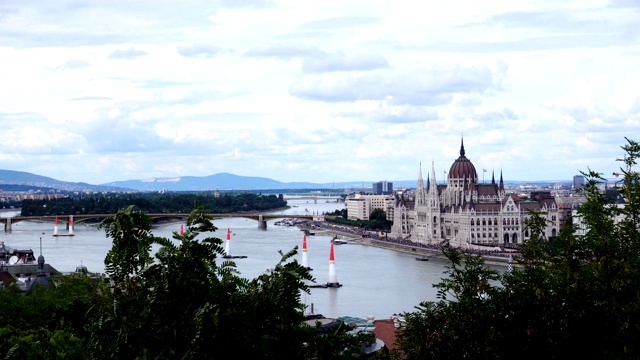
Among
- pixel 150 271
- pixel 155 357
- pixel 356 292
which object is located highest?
pixel 150 271

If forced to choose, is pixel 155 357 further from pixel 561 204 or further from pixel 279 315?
pixel 561 204

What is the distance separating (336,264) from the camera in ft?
137

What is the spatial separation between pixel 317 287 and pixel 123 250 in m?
26.4

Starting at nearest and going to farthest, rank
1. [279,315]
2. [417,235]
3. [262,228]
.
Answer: [279,315]
[417,235]
[262,228]

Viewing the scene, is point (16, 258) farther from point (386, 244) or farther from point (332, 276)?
point (386, 244)

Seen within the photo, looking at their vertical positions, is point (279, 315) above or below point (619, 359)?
above

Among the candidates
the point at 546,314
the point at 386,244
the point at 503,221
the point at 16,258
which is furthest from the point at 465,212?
the point at 546,314

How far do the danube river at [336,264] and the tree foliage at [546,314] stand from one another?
11.3 metres

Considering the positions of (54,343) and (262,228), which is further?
(262,228)

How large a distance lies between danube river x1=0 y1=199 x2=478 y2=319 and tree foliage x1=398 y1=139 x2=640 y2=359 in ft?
36.9

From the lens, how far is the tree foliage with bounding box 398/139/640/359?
8.28 metres

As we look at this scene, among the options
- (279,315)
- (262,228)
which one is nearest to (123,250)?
(279,315)

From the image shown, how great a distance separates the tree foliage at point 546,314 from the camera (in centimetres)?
828

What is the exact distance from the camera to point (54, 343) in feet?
18.3
